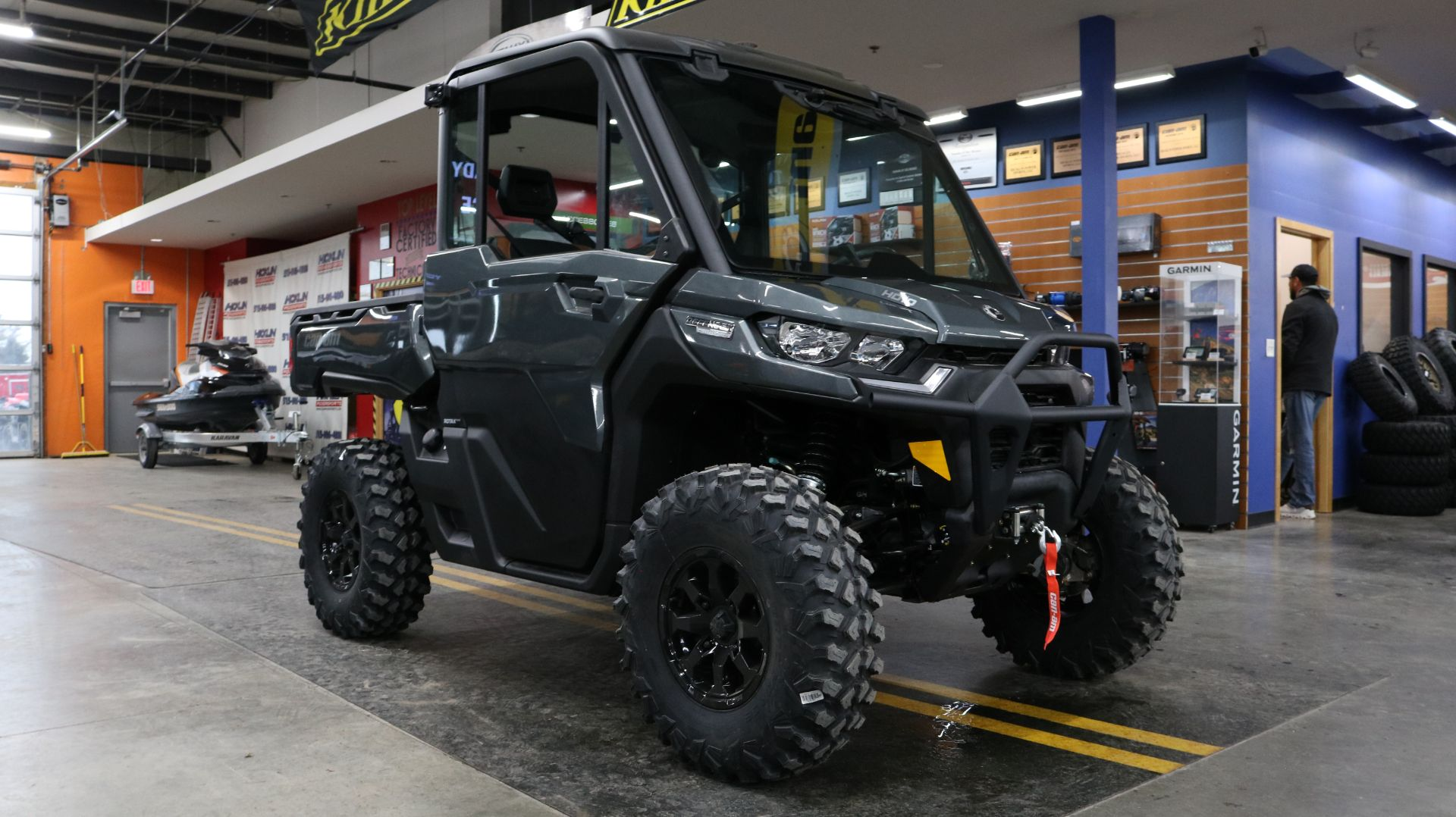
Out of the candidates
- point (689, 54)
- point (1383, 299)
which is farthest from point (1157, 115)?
point (689, 54)

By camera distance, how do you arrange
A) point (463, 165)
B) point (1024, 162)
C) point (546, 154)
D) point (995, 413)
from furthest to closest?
point (1024, 162)
point (463, 165)
point (546, 154)
point (995, 413)

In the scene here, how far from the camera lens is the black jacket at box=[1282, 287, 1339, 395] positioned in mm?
9469

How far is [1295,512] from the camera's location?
9852mm

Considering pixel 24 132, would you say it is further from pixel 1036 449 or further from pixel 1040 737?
pixel 1040 737

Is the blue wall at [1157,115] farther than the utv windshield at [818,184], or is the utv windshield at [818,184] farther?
the blue wall at [1157,115]

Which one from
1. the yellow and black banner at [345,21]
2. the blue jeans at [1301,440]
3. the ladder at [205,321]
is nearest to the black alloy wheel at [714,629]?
the yellow and black banner at [345,21]

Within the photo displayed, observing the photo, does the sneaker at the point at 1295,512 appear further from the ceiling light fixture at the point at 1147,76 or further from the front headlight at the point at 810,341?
the front headlight at the point at 810,341

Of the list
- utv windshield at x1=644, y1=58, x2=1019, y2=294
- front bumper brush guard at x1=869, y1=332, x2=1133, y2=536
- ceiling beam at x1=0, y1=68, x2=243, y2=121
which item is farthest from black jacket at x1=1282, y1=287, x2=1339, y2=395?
ceiling beam at x1=0, y1=68, x2=243, y2=121

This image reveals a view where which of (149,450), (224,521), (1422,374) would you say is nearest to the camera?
(224,521)

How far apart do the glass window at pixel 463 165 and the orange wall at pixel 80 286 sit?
64.2 feet

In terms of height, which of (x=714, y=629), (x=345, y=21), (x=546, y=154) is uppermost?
(x=345, y=21)

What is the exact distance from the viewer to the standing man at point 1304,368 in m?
9.48

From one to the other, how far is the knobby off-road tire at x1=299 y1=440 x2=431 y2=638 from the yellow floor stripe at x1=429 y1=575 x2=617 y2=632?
63cm

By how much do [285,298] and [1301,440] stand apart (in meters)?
15.3
